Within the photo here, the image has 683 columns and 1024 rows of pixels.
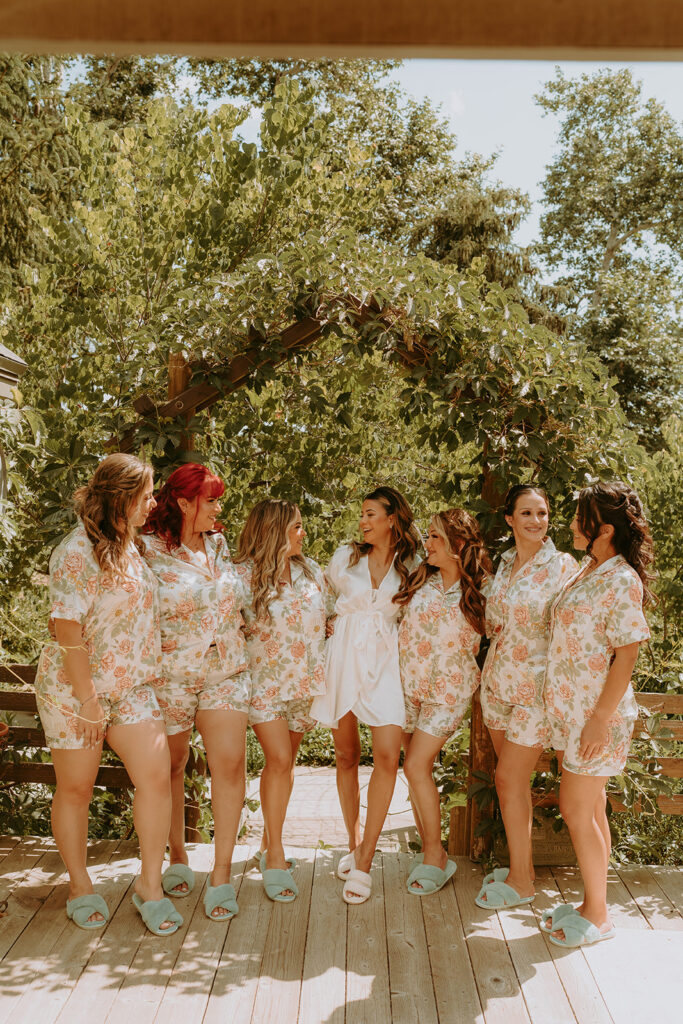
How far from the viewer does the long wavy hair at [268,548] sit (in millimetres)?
3578

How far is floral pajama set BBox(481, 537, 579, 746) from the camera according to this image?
3.40 m

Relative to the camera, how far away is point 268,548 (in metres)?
3.58

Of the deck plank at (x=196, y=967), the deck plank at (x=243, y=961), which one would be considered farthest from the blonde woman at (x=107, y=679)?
the deck plank at (x=243, y=961)

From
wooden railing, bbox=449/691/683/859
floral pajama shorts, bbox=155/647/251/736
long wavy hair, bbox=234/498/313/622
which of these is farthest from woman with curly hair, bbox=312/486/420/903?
wooden railing, bbox=449/691/683/859

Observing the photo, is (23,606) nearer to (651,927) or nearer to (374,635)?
(374,635)

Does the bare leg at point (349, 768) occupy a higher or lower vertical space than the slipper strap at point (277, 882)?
higher

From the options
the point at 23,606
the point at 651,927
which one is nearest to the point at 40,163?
the point at 23,606

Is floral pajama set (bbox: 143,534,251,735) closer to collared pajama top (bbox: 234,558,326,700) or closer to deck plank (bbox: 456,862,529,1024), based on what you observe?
collared pajama top (bbox: 234,558,326,700)

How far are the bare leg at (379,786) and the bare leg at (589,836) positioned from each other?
0.64 m

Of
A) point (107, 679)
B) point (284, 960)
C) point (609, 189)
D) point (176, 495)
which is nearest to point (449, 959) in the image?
point (284, 960)

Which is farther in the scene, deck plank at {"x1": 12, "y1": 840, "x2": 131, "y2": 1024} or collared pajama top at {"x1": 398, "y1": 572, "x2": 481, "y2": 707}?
collared pajama top at {"x1": 398, "y1": 572, "x2": 481, "y2": 707}

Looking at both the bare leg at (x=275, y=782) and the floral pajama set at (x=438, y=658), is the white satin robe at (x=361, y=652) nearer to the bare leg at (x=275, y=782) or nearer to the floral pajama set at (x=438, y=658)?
the floral pajama set at (x=438, y=658)

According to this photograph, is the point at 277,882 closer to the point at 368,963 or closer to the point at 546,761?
the point at 368,963

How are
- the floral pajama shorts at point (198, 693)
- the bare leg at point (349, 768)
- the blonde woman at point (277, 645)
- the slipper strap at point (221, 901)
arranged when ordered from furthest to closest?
the bare leg at point (349, 768), the blonde woman at point (277, 645), the floral pajama shorts at point (198, 693), the slipper strap at point (221, 901)
